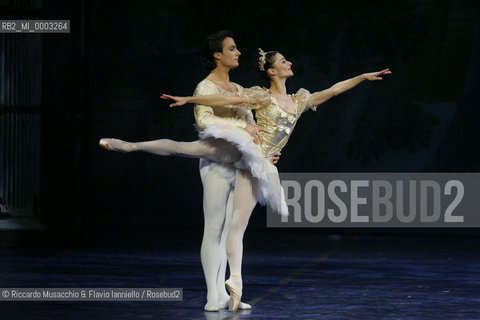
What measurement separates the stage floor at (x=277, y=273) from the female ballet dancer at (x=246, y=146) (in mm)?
392

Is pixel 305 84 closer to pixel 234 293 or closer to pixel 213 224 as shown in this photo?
pixel 213 224

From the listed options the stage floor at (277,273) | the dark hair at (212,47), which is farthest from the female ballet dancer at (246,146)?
the stage floor at (277,273)

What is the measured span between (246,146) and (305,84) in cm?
578

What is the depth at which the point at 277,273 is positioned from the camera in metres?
6.14

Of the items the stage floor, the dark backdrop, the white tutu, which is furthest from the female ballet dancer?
the dark backdrop

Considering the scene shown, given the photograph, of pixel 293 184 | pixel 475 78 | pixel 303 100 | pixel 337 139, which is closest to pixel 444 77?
pixel 475 78

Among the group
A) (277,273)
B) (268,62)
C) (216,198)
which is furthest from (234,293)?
(277,273)

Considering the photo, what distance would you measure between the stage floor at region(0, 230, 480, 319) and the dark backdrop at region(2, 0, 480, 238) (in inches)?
32.7

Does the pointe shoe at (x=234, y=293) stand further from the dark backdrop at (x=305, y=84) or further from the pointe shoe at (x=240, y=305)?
the dark backdrop at (x=305, y=84)

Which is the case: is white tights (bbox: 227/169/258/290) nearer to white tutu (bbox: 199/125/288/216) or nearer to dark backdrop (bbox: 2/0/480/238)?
white tutu (bbox: 199/125/288/216)

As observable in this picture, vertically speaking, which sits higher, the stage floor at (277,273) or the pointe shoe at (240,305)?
→ the pointe shoe at (240,305)

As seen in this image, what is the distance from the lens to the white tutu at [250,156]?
13.9ft

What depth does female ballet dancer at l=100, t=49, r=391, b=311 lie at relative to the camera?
423 cm

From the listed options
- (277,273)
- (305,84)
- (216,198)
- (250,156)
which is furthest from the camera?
(305,84)
